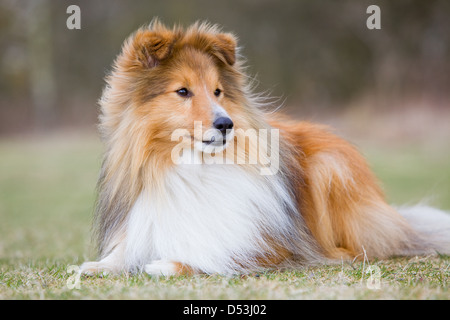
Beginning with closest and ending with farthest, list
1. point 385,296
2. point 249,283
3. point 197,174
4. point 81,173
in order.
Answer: point 385,296
point 249,283
point 197,174
point 81,173

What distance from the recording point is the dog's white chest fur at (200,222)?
13.2 feet

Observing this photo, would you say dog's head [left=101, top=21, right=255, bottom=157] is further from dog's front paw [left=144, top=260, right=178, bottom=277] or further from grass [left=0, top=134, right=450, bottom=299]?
grass [left=0, top=134, right=450, bottom=299]

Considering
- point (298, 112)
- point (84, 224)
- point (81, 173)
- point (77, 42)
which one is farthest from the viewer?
point (77, 42)

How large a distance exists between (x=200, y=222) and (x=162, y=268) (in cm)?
44

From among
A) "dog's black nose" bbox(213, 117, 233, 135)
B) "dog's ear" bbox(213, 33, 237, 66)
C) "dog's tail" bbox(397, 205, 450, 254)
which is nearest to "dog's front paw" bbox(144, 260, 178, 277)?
"dog's black nose" bbox(213, 117, 233, 135)

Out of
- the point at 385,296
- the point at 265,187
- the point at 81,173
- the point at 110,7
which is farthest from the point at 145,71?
the point at 110,7

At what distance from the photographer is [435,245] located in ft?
16.3

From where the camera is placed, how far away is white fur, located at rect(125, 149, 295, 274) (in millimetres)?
4012

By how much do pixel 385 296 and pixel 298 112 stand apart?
2101cm

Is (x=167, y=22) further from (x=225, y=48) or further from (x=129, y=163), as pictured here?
(x=129, y=163)

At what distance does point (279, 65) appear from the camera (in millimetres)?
24688

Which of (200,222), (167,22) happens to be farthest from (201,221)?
(167,22)

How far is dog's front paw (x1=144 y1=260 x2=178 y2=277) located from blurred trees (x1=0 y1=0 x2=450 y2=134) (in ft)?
63.5
